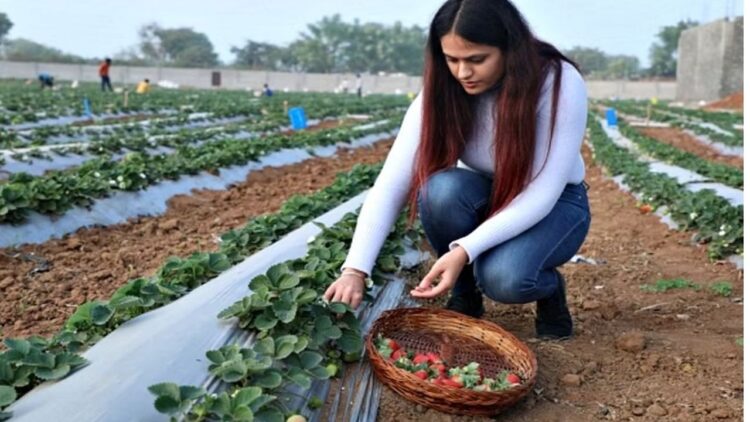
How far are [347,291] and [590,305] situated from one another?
→ 4.75 ft

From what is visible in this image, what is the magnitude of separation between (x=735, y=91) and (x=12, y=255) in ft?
111

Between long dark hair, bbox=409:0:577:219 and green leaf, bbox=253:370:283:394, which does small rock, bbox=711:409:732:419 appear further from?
green leaf, bbox=253:370:283:394

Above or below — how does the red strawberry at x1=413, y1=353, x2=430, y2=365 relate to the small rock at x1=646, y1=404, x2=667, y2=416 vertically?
above

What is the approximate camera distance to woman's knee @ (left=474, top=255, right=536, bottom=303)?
7.95 ft

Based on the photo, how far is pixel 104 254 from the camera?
4215 millimetres

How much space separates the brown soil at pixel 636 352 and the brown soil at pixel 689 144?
19.2 feet

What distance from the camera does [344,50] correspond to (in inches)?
2766

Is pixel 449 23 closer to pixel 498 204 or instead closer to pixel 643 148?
pixel 498 204

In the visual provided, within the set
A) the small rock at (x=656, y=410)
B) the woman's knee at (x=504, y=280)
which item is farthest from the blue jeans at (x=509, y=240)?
the small rock at (x=656, y=410)

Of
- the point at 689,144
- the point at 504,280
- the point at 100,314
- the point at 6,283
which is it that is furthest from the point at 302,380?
the point at 689,144

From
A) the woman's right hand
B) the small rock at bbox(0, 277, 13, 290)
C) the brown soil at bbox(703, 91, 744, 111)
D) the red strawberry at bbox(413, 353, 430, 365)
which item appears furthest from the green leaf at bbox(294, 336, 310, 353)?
the brown soil at bbox(703, 91, 744, 111)

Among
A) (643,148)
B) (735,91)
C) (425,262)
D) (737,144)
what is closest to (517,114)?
(425,262)

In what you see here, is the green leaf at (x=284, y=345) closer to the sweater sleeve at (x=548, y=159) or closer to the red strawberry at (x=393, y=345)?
the red strawberry at (x=393, y=345)

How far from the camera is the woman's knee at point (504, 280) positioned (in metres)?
2.42
